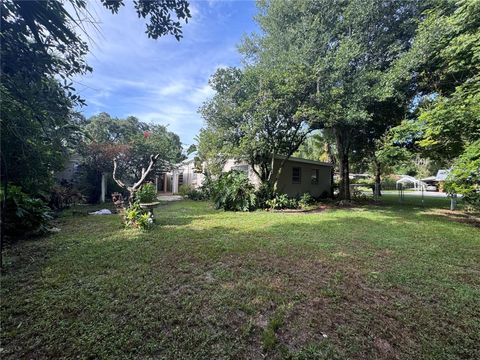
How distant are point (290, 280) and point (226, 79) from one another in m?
10.6

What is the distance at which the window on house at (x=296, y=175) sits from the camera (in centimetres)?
1366

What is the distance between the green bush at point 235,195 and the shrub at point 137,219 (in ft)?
13.9

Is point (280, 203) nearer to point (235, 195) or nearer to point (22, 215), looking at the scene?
point (235, 195)

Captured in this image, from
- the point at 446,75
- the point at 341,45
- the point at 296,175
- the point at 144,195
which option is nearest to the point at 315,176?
the point at 296,175

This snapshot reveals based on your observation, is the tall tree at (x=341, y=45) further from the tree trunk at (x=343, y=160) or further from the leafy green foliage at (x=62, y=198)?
the leafy green foliage at (x=62, y=198)

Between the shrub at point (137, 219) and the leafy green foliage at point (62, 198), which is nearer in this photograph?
the shrub at point (137, 219)

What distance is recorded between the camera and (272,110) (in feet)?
30.5

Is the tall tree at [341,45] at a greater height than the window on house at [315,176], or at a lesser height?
greater

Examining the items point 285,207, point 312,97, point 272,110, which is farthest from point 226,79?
point 285,207

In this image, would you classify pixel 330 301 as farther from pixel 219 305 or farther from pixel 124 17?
pixel 124 17

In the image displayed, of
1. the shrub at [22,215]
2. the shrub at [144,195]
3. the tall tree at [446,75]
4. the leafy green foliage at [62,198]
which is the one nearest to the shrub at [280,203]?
the tall tree at [446,75]

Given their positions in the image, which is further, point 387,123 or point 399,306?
point 387,123

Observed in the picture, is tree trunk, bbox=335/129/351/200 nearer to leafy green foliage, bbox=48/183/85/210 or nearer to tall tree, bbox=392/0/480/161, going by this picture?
tall tree, bbox=392/0/480/161

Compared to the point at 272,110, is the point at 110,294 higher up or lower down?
lower down
